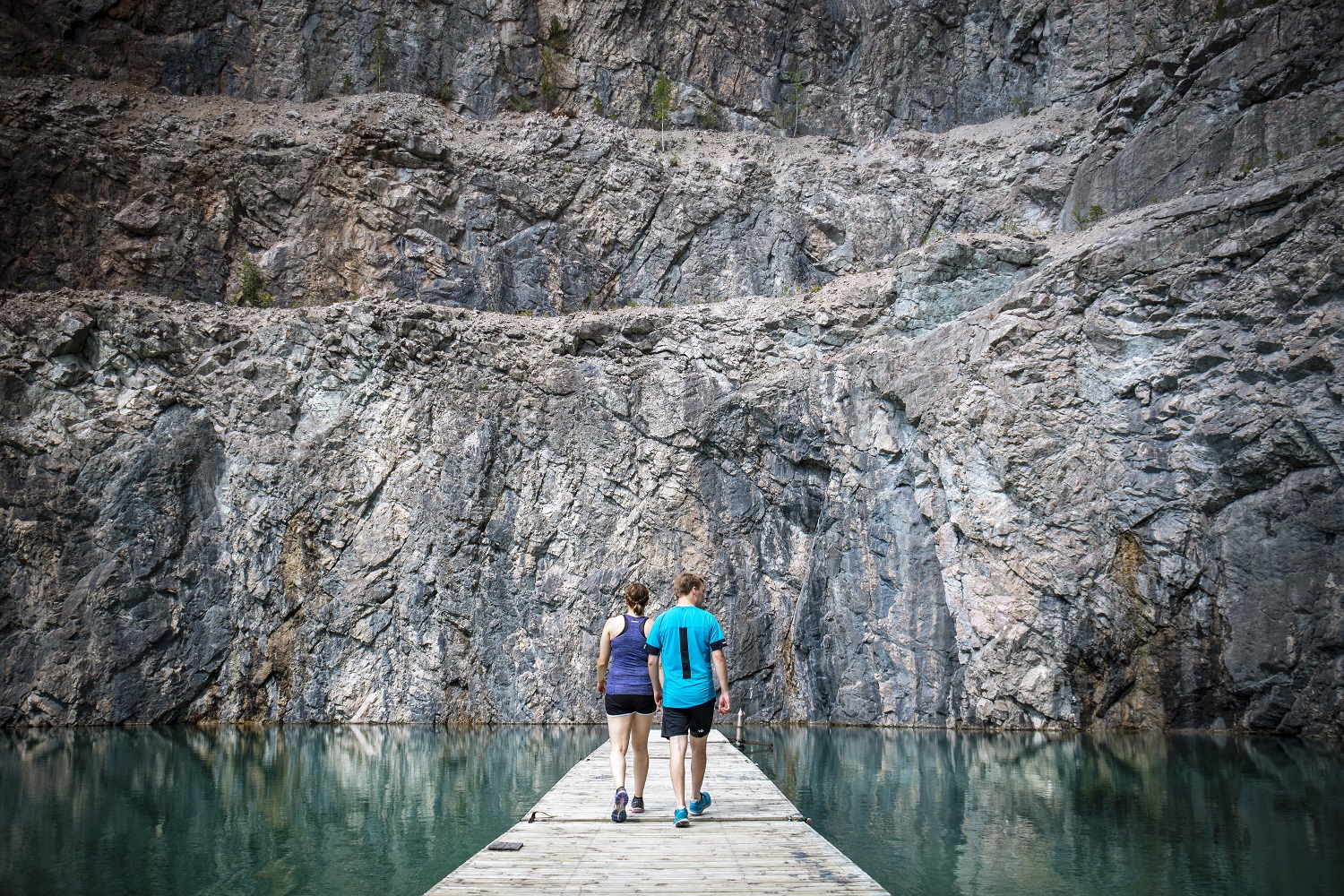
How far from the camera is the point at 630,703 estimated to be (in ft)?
24.0

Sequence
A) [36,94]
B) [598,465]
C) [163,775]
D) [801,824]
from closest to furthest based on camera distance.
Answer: [801,824]
[163,775]
[598,465]
[36,94]

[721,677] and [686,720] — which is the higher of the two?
[721,677]

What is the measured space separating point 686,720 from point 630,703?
19.2 inches

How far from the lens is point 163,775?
1338 cm

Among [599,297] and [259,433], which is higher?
[599,297]

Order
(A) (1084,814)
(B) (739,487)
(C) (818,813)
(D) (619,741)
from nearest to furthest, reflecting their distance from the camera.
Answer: (D) (619,741)
(A) (1084,814)
(C) (818,813)
(B) (739,487)

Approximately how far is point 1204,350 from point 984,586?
6687mm

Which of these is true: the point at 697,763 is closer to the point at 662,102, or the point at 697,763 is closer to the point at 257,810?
the point at 257,810

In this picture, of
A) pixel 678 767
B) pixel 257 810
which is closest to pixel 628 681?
pixel 678 767

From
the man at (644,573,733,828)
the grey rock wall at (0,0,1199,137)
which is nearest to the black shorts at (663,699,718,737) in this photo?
the man at (644,573,733,828)

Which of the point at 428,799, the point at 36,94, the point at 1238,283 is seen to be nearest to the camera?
the point at 428,799

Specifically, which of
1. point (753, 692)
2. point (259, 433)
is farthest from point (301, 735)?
point (753, 692)

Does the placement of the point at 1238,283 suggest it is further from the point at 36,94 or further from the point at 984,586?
the point at 36,94

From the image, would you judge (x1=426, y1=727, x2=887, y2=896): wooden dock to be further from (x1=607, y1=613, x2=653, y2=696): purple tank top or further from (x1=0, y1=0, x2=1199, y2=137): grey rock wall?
(x1=0, y1=0, x2=1199, y2=137): grey rock wall
